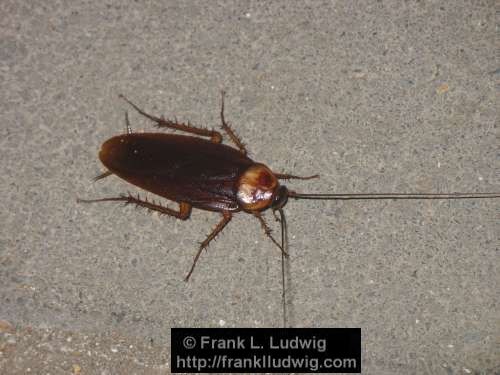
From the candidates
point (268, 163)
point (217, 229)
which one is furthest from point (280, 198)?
point (217, 229)

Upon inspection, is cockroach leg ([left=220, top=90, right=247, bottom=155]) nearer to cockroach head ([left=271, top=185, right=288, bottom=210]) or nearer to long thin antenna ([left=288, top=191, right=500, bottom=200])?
cockroach head ([left=271, top=185, right=288, bottom=210])

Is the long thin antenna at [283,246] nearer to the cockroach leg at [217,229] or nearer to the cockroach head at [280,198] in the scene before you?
the cockroach head at [280,198]

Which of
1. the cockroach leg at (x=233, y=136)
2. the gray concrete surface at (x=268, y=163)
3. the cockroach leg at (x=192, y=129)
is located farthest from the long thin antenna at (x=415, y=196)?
the cockroach leg at (x=192, y=129)

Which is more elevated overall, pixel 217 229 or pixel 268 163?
pixel 268 163

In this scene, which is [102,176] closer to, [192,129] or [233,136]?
[192,129]

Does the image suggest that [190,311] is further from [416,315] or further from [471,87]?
[471,87]

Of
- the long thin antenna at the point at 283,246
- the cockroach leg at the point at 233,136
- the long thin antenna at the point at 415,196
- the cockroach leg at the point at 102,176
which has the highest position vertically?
the cockroach leg at the point at 233,136

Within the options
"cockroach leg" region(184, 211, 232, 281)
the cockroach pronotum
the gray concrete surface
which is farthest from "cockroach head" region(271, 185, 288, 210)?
→ "cockroach leg" region(184, 211, 232, 281)
